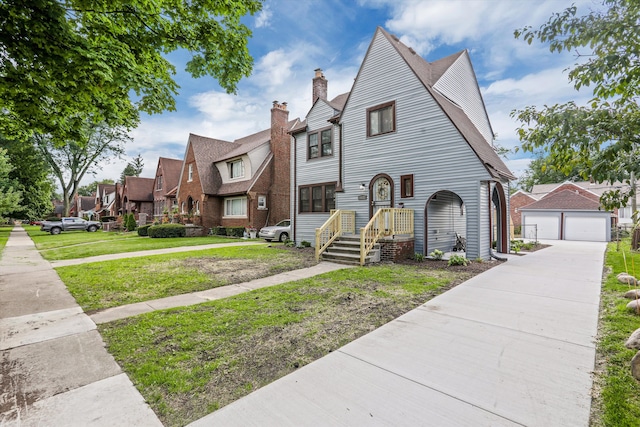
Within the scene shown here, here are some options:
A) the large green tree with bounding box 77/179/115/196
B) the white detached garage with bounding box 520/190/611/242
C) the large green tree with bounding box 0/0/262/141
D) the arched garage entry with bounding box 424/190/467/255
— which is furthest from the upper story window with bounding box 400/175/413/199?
the large green tree with bounding box 77/179/115/196

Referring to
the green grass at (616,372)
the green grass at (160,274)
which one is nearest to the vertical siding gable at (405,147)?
the green grass at (160,274)

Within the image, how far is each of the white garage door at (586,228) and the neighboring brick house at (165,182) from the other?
3460 centimetres

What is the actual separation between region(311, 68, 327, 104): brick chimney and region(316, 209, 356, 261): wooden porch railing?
7.46 meters

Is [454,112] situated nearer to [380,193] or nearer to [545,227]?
[380,193]

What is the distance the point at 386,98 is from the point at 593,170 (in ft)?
33.8

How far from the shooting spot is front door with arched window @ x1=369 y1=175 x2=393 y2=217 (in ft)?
40.5

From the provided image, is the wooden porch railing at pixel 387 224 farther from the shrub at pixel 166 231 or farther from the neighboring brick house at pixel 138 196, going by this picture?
the neighboring brick house at pixel 138 196

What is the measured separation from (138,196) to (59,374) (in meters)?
37.2

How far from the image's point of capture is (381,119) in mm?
12625

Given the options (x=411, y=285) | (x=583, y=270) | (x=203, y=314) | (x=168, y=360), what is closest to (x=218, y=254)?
(x=203, y=314)

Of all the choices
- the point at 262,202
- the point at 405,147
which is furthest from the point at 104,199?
the point at 405,147

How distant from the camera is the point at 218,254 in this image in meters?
12.2

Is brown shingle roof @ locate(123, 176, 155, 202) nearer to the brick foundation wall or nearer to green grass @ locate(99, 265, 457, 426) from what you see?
the brick foundation wall

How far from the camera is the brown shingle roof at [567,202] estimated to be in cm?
2235
